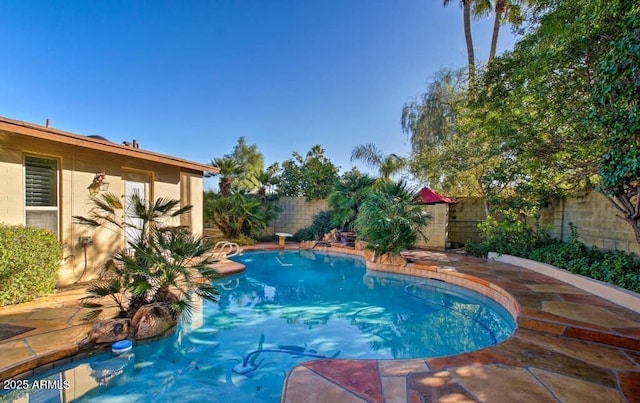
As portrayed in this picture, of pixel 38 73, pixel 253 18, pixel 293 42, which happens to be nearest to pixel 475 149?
pixel 293 42

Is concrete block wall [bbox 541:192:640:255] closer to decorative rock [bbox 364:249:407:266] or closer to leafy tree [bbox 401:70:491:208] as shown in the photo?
leafy tree [bbox 401:70:491:208]

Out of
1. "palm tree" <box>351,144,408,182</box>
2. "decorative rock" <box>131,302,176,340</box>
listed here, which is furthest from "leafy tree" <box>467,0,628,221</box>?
"palm tree" <box>351,144,408,182</box>

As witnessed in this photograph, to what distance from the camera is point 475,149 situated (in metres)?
9.39

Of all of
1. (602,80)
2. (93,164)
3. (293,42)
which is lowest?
(93,164)

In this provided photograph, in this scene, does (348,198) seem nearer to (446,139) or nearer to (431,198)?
(431,198)

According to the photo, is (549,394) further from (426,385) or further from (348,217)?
(348,217)

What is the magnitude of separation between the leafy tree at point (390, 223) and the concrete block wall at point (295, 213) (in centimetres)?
599

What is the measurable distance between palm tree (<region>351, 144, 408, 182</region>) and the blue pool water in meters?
8.14

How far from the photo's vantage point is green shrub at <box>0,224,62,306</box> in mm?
4516

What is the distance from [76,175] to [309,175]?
1037 cm

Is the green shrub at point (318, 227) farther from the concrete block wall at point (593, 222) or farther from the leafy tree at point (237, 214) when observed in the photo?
the concrete block wall at point (593, 222)

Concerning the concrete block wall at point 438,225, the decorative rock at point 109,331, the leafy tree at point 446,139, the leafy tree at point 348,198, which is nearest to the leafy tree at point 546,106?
the leafy tree at point 446,139

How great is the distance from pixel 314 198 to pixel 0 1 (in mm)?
11964

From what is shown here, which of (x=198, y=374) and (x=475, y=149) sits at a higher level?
(x=475, y=149)
